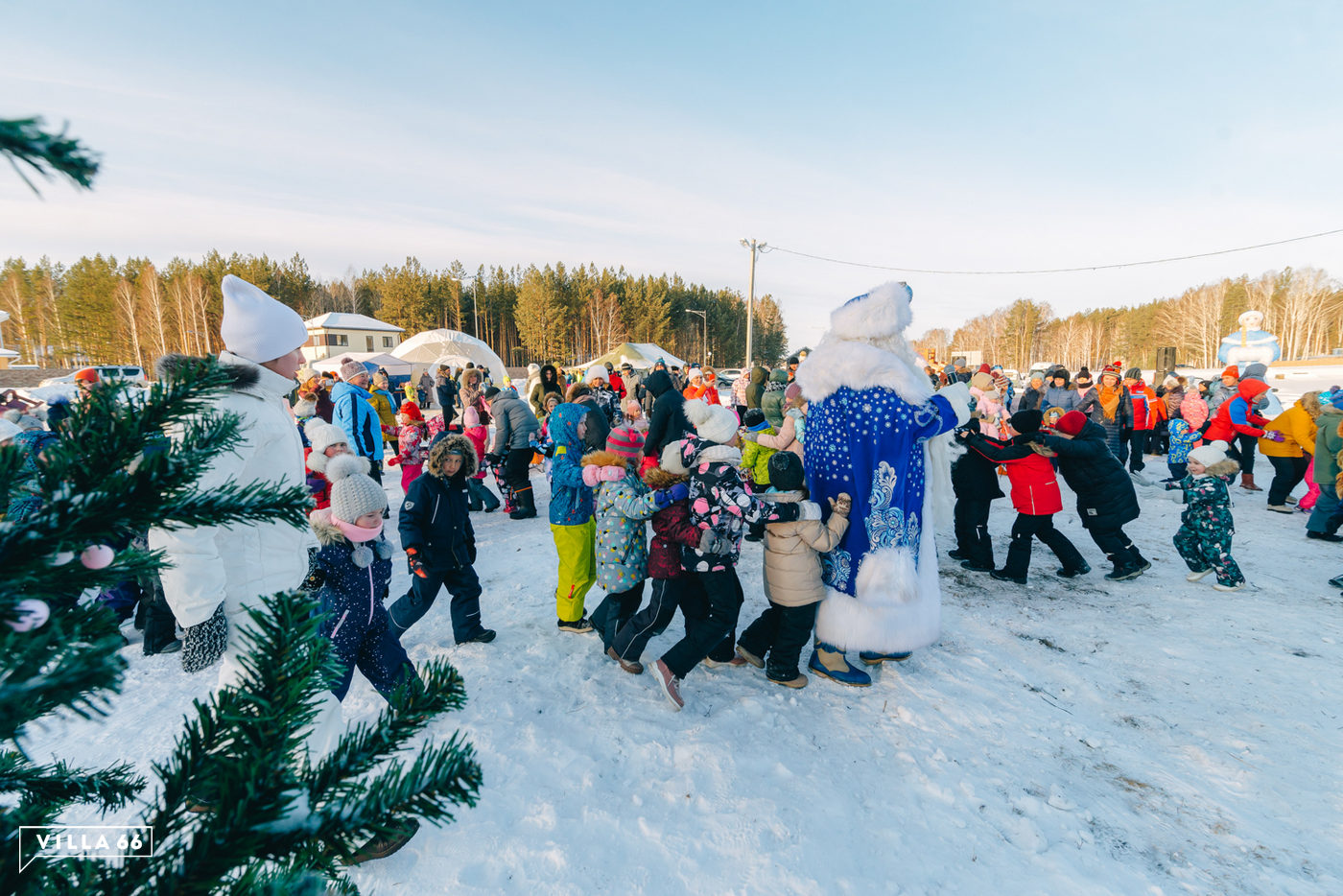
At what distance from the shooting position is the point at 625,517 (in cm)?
345

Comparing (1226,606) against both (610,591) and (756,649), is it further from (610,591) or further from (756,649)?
(610,591)

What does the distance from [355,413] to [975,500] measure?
18.9ft

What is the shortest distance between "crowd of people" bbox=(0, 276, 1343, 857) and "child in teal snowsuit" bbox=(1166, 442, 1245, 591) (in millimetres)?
14

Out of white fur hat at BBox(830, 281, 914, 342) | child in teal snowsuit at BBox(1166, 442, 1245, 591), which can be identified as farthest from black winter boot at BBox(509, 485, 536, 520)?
child in teal snowsuit at BBox(1166, 442, 1245, 591)

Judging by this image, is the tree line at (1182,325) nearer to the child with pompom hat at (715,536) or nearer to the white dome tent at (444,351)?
the white dome tent at (444,351)

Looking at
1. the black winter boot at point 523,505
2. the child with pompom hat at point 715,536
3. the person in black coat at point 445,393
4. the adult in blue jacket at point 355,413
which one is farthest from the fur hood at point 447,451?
the person in black coat at point 445,393

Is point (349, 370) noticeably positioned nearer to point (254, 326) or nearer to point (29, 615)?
point (254, 326)

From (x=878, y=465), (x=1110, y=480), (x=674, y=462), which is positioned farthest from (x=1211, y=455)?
(x=674, y=462)

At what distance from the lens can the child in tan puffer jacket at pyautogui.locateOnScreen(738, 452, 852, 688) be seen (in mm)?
3129

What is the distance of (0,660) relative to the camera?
45cm

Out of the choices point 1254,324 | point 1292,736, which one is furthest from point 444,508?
point 1254,324

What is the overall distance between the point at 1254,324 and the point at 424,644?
37134 mm

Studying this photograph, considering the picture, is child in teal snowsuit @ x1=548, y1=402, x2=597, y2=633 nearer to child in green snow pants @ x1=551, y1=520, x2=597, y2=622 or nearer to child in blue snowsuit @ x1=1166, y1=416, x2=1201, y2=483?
child in green snow pants @ x1=551, y1=520, x2=597, y2=622

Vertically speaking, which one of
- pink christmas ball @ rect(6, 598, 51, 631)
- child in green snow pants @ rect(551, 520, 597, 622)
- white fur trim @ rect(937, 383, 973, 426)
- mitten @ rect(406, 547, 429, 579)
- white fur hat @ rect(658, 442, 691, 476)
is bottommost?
child in green snow pants @ rect(551, 520, 597, 622)
